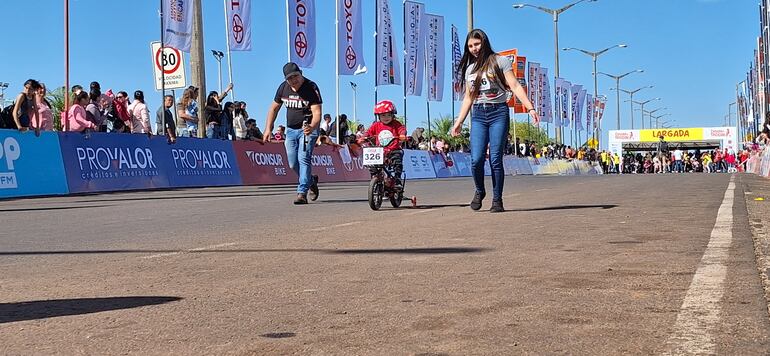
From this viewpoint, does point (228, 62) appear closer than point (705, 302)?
No

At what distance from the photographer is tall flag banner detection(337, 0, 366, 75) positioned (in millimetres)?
30875

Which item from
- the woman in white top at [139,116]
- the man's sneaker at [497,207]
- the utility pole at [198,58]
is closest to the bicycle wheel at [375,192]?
the man's sneaker at [497,207]

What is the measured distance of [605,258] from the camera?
559cm

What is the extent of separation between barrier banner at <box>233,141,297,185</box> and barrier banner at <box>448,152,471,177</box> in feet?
43.4

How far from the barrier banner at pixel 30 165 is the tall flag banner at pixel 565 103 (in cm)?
4801

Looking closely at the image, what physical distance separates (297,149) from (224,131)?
38.5 ft

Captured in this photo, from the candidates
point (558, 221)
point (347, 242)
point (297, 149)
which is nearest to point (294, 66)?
point (297, 149)

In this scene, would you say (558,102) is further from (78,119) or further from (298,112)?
(298,112)

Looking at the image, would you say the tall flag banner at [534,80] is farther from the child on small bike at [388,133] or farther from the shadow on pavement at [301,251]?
the shadow on pavement at [301,251]

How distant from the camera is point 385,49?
33.4 metres

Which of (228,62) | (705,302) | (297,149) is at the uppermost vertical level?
(228,62)

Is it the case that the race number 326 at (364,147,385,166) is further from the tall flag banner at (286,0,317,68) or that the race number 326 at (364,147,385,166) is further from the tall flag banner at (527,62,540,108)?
the tall flag banner at (527,62,540,108)

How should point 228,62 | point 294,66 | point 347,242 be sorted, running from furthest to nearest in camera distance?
point 228,62
point 294,66
point 347,242

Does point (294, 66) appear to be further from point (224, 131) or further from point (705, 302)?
point (224, 131)
